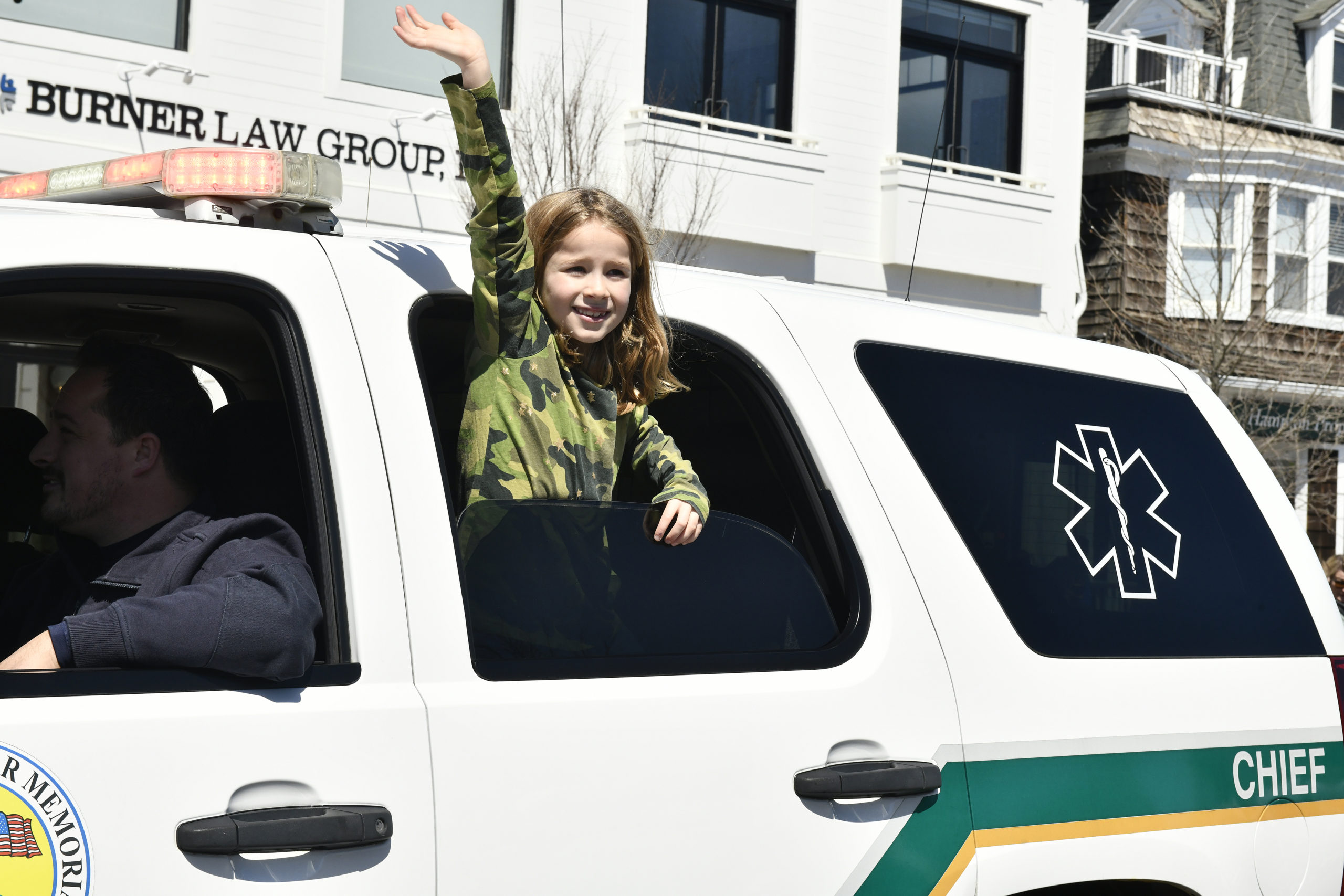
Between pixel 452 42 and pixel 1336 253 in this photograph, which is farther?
pixel 1336 253

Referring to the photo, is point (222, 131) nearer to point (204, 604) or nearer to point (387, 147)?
point (387, 147)

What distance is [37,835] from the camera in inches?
63.6

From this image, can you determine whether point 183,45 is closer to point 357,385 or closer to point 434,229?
point 434,229

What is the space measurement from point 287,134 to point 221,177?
356 inches

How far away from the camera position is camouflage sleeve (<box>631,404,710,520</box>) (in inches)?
88.0

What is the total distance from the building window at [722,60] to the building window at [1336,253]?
8343mm

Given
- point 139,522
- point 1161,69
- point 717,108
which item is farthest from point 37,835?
point 1161,69

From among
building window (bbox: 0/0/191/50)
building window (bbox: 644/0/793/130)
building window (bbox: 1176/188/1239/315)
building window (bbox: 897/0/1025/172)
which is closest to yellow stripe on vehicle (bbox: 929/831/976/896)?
building window (bbox: 0/0/191/50)

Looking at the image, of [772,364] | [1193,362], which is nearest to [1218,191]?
[1193,362]

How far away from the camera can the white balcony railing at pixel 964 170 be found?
A: 1391 centimetres

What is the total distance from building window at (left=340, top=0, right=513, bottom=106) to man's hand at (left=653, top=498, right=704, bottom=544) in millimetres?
9177

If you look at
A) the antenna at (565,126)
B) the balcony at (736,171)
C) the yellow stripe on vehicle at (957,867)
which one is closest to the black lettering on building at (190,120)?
the antenna at (565,126)

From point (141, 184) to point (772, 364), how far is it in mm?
1035

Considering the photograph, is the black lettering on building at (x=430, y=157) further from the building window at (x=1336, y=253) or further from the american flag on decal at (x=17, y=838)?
the building window at (x=1336, y=253)
